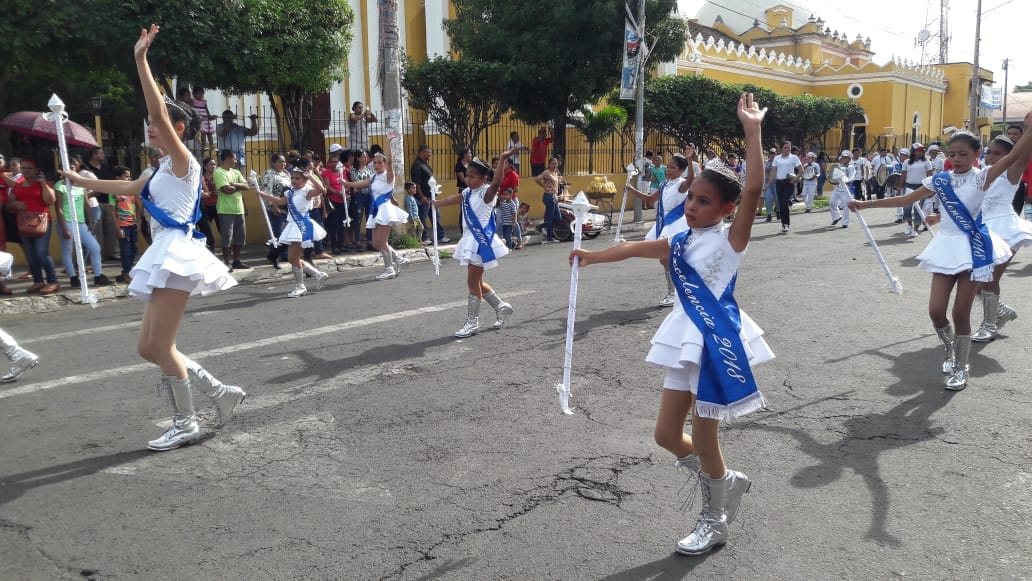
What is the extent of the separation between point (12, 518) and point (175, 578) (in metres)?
1.23

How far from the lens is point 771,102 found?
31109 millimetres

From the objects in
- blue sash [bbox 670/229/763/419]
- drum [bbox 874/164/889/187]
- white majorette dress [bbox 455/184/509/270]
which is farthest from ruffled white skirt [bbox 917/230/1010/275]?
drum [bbox 874/164/889/187]

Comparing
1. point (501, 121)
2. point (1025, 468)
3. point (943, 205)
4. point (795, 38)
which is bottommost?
point (1025, 468)

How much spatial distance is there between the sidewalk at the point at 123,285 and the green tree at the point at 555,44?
4720mm

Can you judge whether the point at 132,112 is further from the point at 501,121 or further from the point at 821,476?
the point at 821,476

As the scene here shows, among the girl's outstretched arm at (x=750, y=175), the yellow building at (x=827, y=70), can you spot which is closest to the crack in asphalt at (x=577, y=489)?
the girl's outstretched arm at (x=750, y=175)

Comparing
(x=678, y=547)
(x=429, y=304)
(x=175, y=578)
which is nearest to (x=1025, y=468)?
(x=678, y=547)

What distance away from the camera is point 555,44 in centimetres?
1934

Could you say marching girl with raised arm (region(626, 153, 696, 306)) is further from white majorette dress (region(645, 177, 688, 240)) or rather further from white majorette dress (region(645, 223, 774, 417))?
white majorette dress (region(645, 223, 774, 417))

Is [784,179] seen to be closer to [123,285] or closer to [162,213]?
[123,285]

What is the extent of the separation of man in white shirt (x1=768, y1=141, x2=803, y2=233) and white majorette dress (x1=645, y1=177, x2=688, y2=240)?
9547 millimetres

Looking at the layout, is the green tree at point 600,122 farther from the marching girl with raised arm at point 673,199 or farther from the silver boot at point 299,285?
the marching girl with raised arm at point 673,199

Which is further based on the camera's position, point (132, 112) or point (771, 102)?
point (771, 102)

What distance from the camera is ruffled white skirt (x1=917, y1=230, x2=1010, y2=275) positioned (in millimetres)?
6207
